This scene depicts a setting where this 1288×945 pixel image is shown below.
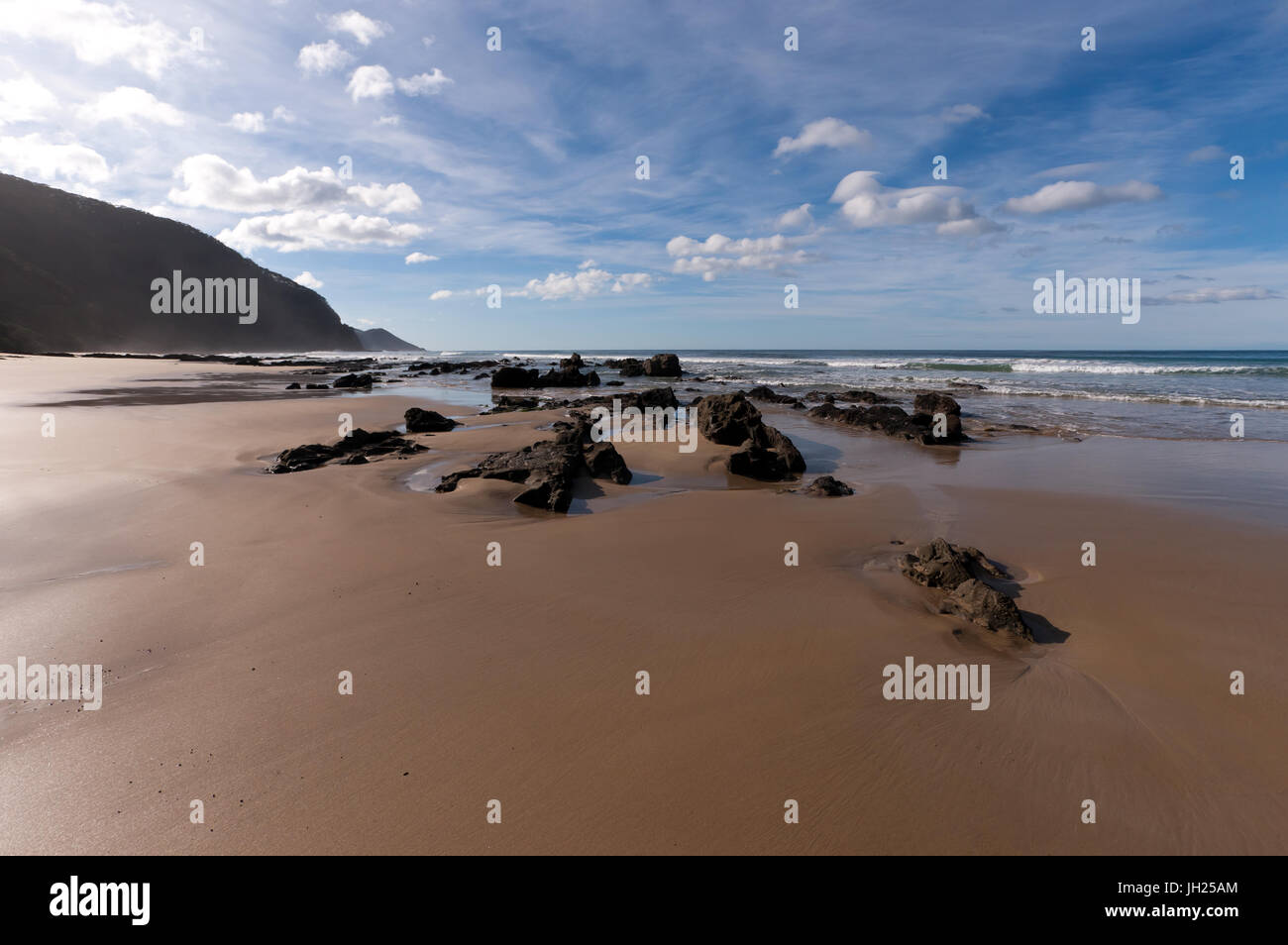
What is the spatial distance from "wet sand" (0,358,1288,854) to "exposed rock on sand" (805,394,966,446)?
24.4 feet

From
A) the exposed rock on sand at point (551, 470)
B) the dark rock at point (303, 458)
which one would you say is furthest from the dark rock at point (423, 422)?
the exposed rock on sand at point (551, 470)

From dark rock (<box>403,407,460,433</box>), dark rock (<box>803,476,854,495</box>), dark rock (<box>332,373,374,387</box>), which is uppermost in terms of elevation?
dark rock (<box>332,373,374,387</box>)

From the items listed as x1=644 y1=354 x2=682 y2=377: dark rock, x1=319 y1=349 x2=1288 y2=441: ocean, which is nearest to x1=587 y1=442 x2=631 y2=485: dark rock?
x1=319 y1=349 x2=1288 y2=441: ocean

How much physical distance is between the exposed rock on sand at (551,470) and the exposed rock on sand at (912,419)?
955cm

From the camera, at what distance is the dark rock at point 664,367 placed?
1809 inches

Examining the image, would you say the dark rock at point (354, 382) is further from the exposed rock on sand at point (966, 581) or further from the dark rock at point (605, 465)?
the exposed rock on sand at point (966, 581)

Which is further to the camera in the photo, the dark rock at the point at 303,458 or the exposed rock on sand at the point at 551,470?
the dark rock at the point at 303,458

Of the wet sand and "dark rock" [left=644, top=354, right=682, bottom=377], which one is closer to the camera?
the wet sand

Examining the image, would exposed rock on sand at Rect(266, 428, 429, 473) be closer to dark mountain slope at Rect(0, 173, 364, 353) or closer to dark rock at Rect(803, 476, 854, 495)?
dark rock at Rect(803, 476, 854, 495)

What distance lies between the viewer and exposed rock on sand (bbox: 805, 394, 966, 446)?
15117mm

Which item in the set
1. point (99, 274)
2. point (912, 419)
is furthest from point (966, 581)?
point (99, 274)

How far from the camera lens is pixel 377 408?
20016 millimetres

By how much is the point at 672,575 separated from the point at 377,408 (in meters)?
17.8
